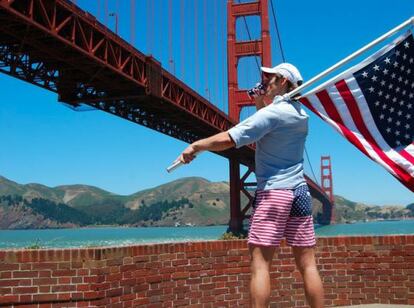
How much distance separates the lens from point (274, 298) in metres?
5.11

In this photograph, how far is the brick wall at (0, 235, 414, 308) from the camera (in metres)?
4.01

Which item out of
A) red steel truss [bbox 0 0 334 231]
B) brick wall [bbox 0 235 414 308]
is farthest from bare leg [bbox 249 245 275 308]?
red steel truss [bbox 0 0 334 231]

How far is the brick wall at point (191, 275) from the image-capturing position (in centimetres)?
401

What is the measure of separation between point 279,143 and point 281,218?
368 mm

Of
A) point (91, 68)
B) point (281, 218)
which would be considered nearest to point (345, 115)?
point (281, 218)

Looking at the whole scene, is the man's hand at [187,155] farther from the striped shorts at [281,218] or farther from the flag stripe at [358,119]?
the flag stripe at [358,119]

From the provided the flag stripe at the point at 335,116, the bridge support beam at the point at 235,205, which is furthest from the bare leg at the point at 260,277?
the bridge support beam at the point at 235,205

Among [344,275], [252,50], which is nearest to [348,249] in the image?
[344,275]

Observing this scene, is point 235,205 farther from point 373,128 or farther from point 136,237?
point 136,237

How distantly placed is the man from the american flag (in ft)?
1.40

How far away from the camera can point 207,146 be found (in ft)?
9.03

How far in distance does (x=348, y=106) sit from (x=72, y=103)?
23961mm

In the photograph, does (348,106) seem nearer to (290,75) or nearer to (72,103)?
(290,75)

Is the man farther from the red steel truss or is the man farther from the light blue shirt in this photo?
the red steel truss
